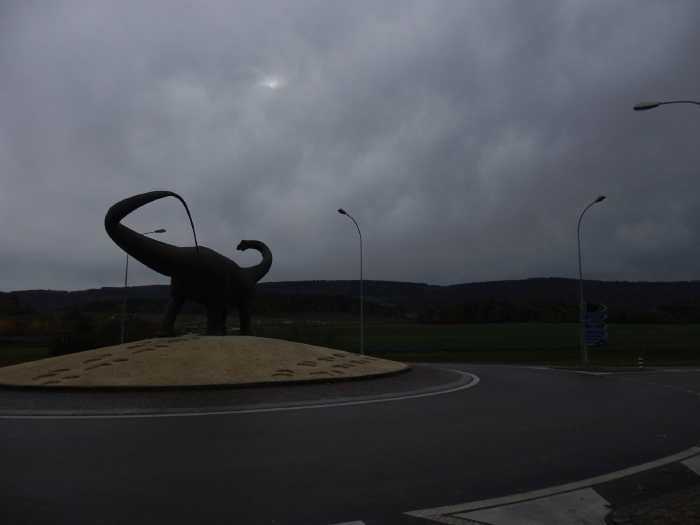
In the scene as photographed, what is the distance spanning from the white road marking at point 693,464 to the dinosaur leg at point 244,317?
19484 mm

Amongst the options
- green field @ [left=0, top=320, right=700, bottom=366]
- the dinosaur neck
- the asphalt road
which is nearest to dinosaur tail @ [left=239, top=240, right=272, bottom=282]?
the dinosaur neck

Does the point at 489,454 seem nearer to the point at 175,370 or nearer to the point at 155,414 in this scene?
the point at 155,414

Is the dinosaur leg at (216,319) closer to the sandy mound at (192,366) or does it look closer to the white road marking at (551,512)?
the sandy mound at (192,366)

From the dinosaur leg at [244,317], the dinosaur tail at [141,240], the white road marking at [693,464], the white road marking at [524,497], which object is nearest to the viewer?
the white road marking at [524,497]

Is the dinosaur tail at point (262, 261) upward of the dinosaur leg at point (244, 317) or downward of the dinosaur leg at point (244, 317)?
upward

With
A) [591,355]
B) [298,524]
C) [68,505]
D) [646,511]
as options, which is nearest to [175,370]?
[68,505]

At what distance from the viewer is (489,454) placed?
8516 millimetres

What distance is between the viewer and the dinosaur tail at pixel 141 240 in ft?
63.6

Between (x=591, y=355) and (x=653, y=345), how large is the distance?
13.2m

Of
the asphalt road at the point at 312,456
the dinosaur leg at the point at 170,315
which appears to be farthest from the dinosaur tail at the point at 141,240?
the asphalt road at the point at 312,456

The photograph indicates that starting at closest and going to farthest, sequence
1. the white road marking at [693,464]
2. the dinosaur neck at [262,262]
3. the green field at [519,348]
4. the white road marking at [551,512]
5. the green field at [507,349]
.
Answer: the white road marking at [551,512]
the white road marking at [693,464]
the dinosaur neck at [262,262]
the green field at [507,349]
the green field at [519,348]

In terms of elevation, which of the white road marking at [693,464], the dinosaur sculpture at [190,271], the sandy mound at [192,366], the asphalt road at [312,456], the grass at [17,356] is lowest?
the grass at [17,356]

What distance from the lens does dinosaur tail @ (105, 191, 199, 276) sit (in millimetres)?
19375

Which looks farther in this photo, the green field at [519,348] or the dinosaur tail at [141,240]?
the green field at [519,348]
